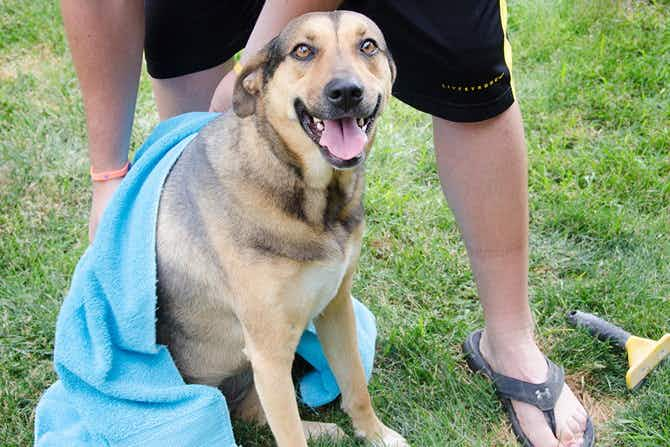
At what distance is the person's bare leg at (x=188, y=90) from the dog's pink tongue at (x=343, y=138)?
122 centimetres

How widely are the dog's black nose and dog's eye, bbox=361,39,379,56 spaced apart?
0.77 ft

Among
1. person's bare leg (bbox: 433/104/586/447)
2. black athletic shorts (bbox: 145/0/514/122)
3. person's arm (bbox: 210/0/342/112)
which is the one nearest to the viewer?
black athletic shorts (bbox: 145/0/514/122)

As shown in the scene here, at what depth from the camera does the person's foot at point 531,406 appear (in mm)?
2879

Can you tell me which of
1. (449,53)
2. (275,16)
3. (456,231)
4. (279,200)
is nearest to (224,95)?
(275,16)

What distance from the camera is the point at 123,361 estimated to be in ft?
8.59

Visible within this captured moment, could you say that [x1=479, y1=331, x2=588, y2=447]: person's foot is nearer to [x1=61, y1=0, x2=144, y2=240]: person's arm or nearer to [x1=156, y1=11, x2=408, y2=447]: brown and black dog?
[x1=156, y1=11, x2=408, y2=447]: brown and black dog

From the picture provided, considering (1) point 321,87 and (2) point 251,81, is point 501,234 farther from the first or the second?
(2) point 251,81

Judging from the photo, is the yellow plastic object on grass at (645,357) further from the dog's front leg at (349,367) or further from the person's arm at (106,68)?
the person's arm at (106,68)

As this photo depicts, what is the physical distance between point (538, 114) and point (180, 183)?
9.21 feet

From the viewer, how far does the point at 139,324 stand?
99.6 inches

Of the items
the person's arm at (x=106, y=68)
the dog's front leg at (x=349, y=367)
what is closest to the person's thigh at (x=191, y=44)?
the person's arm at (x=106, y=68)

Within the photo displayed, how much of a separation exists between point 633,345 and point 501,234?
731 millimetres

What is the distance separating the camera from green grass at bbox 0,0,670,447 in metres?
3.09

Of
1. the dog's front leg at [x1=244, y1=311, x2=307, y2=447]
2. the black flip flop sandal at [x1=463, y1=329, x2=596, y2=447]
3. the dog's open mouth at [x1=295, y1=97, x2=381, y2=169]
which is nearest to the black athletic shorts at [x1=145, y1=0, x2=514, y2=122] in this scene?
the dog's open mouth at [x1=295, y1=97, x2=381, y2=169]
